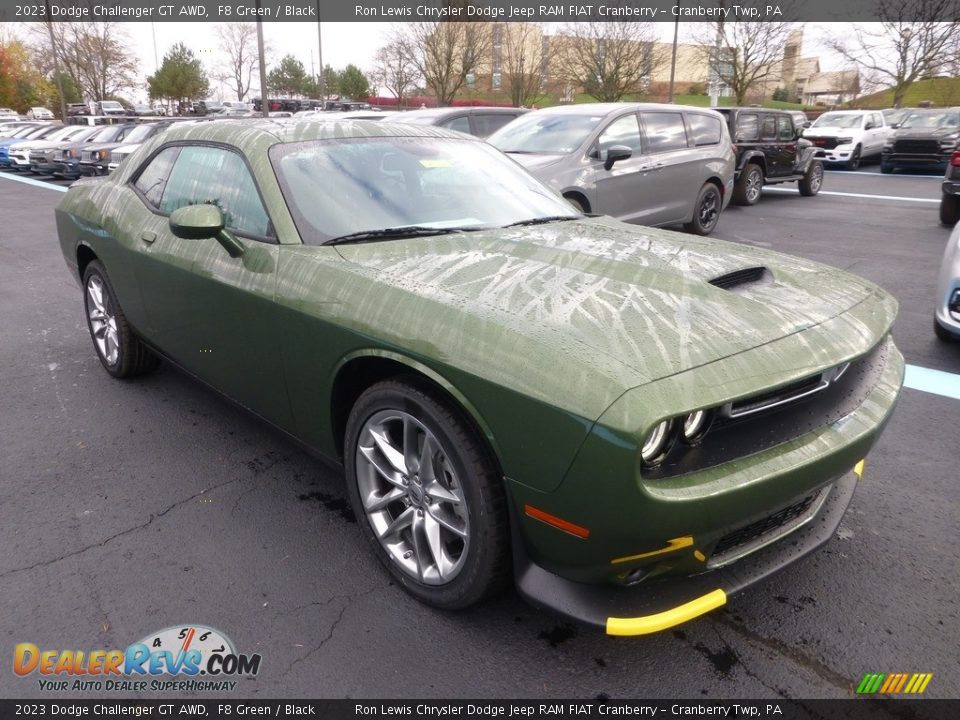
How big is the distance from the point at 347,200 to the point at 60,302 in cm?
480

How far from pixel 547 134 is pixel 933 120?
15998mm

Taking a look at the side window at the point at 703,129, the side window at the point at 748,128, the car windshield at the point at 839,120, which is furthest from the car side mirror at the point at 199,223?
the car windshield at the point at 839,120

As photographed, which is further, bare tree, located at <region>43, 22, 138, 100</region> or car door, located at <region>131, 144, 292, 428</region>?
A: bare tree, located at <region>43, 22, 138, 100</region>

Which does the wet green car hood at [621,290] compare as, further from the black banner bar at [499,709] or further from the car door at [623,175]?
the car door at [623,175]

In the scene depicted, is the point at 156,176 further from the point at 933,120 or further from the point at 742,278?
the point at 933,120

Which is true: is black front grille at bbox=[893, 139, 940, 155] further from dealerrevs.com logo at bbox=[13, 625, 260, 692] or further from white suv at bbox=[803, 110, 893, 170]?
dealerrevs.com logo at bbox=[13, 625, 260, 692]

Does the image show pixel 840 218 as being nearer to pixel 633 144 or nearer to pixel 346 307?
pixel 633 144

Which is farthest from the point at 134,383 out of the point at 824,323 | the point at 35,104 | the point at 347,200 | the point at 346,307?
the point at 35,104

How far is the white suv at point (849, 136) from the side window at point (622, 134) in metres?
13.6

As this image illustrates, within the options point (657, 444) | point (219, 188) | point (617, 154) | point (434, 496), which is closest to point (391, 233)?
point (219, 188)

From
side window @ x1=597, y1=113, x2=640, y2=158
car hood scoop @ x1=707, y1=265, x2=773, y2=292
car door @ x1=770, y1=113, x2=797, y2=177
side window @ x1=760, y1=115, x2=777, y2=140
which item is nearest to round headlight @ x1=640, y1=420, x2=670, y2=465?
car hood scoop @ x1=707, y1=265, x2=773, y2=292

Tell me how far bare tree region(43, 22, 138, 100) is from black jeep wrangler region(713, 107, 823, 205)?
47721 millimetres

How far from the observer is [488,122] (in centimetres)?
1057

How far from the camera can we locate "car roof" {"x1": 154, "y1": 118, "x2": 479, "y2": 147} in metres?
3.08
